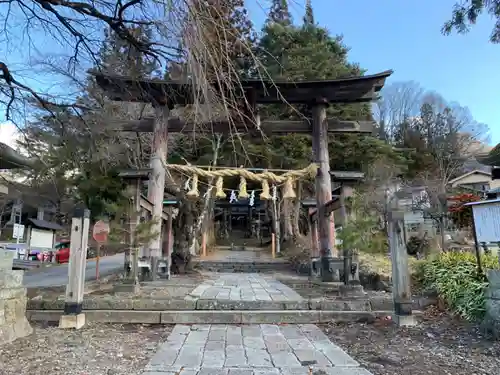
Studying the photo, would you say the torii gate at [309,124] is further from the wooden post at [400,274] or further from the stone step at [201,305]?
the wooden post at [400,274]

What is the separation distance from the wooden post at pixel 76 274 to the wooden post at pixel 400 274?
13.1 feet

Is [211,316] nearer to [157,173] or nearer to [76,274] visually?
[76,274]

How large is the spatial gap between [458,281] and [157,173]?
6.05 metres

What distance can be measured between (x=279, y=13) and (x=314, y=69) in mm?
11701

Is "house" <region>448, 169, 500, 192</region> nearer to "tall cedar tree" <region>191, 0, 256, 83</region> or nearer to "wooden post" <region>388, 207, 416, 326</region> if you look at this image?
"wooden post" <region>388, 207, 416, 326</region>

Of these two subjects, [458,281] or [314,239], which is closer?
[458,281]

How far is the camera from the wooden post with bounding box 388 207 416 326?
463 cm

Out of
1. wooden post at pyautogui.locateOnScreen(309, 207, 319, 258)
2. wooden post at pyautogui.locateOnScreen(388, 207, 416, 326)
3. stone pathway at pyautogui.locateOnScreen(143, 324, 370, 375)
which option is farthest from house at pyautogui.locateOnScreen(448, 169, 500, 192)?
stone pathway at pyautogui.locateOnScreen(143, 324, 370, 375)

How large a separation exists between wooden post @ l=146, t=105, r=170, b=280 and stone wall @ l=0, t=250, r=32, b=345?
3446 millimetres

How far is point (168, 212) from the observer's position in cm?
942

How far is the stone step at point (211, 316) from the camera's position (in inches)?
189

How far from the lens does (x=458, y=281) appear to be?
5570 mm

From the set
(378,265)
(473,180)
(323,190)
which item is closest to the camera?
(323,190)

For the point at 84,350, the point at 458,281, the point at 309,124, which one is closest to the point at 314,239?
the point at 309,124
